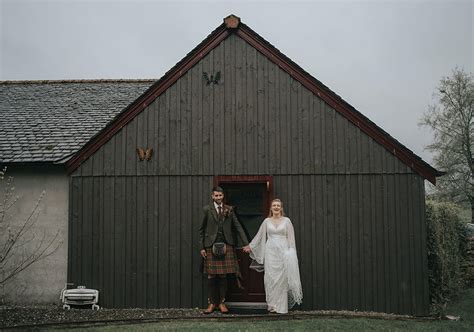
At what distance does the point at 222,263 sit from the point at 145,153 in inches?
114

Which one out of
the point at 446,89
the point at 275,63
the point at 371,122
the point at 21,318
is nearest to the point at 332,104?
the point at 371,122

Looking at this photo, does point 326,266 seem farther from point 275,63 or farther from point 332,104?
point 275,63

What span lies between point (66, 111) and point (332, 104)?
738 centimetres

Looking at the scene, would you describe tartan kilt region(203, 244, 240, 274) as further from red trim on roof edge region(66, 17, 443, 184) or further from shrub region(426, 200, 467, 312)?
shrub region(426, 200, 467, 312)

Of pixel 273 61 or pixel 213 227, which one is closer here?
pixel 213 227

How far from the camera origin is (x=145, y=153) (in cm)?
978

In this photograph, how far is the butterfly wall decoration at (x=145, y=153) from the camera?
9.77 meters

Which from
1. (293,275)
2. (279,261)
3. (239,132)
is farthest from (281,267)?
(239,132)

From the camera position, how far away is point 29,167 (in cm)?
1032

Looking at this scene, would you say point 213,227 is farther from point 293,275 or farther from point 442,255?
point 442,255

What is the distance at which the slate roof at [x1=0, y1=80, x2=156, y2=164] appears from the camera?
10547 mm

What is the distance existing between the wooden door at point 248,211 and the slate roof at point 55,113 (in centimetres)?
368

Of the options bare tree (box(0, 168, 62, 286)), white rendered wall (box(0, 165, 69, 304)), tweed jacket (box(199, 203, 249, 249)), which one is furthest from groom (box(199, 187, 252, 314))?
bare tree (box(0, 168, 62, 286))

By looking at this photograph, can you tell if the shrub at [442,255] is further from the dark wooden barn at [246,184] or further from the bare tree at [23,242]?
the bare tree at [23,242]
